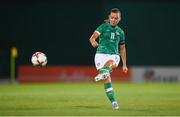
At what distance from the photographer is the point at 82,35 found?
3031cm

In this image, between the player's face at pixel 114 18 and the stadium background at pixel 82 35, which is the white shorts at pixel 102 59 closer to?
the player's face at pixel 114 18

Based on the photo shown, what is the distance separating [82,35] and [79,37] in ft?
0.59

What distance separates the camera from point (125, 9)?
29422 millimetres

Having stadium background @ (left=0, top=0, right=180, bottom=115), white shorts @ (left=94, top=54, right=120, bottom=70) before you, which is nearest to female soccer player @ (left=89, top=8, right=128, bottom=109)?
white shorts @ (left=94, top=54, right=120, bottom=70)

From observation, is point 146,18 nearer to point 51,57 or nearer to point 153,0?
point 153,0

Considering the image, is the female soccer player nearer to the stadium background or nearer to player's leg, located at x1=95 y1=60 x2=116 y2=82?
player's leg, located at x1=95 y1=60 x2=116 y2=82

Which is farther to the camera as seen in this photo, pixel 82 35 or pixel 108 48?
pixel 82 35

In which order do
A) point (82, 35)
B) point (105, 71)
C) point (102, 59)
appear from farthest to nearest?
point (82, 35) < point (102, 59) < point (105, 71)

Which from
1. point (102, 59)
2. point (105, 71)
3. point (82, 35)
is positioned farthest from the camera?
point (82, 35)

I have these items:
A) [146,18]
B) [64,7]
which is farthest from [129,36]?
[64,7]

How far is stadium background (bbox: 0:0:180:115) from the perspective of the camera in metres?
29.3

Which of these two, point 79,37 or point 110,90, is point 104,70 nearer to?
point 110,90

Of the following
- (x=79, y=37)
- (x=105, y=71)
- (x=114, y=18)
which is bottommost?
(x=105, y=71)

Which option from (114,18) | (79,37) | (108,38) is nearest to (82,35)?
(79,37)
